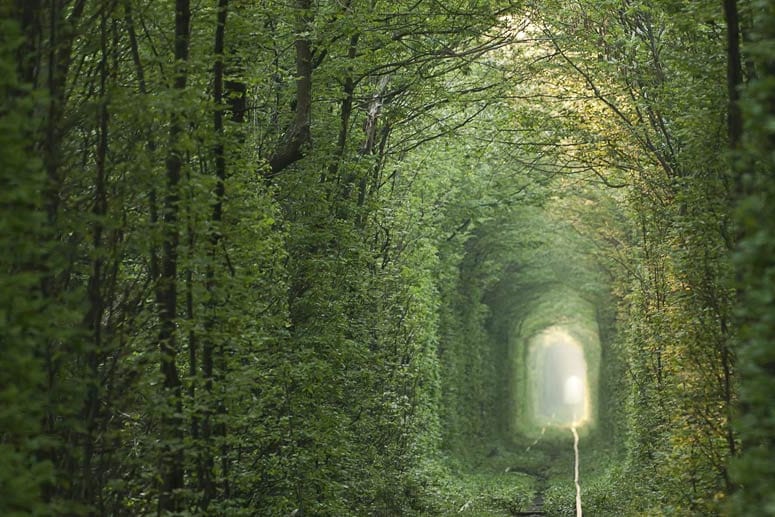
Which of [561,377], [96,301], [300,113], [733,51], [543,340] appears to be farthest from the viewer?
[561,377]

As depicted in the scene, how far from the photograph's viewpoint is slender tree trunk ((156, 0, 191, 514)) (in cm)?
773

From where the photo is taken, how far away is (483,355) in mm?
42031

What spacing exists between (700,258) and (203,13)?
583cm

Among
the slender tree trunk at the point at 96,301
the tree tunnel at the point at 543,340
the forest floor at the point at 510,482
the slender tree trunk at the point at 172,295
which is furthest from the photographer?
the tree tunnel at the point at 543,340

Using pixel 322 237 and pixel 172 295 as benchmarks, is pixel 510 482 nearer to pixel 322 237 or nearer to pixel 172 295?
pixel 322 237

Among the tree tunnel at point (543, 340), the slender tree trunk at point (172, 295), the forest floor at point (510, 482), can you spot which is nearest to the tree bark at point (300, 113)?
the slender tree trunk at point (172, 295)

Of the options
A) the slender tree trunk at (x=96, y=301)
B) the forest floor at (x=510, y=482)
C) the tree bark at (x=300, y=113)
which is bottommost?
the forest floor at (x=510, y=482)

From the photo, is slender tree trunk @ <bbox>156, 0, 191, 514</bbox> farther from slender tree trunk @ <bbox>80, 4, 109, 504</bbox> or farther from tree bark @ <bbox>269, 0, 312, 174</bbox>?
tree bark @ <bbox>269, 0, 312, 174</bbox>

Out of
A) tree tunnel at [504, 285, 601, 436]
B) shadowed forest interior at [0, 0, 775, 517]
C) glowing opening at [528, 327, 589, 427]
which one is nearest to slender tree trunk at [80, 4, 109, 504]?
shadowed forest interior at [0, 0, 775, 517]

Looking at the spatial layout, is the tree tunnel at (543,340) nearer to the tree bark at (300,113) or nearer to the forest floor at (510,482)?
the forest floor at (510,482)

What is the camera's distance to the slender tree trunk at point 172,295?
305 inches

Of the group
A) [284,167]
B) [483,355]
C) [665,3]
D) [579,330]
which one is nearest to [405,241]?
[284,167]

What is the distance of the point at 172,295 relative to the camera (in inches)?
327

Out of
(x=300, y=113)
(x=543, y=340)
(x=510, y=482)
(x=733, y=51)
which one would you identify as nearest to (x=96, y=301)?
(x=733, y=51)
